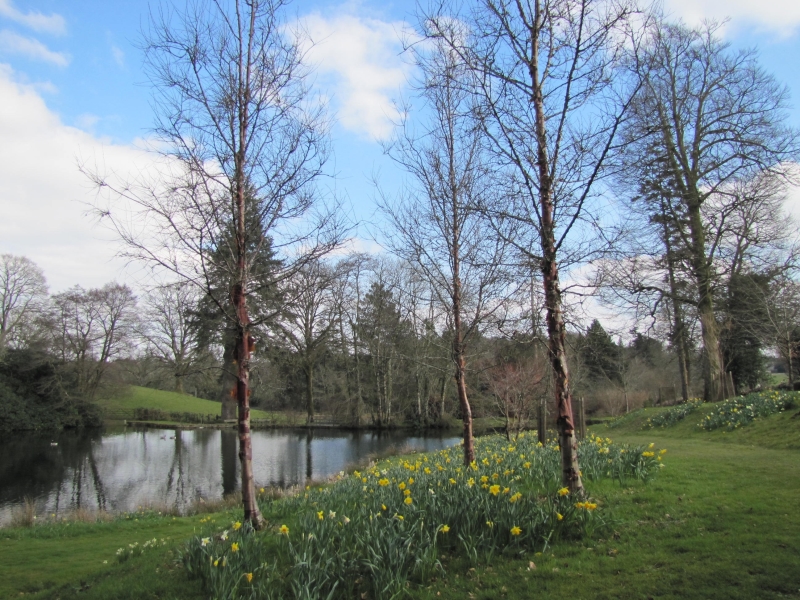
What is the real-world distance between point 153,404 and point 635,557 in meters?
47.2

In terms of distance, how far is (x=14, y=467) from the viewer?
20750 millimetres

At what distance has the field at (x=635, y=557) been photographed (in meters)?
3.68

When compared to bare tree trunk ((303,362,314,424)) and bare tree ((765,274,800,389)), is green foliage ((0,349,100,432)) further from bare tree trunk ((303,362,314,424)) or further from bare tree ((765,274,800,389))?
bare tree ((765,274,800,389))

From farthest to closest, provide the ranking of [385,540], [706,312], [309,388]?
[309,388] < [706,312] < [385,540]

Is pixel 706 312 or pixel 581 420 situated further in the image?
pixel 706 312

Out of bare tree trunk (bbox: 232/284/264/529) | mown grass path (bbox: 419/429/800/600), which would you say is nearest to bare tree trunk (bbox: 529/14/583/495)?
mown grass path (bbox: 419/429/800/600)

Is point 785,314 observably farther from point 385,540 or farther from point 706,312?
point 385,540

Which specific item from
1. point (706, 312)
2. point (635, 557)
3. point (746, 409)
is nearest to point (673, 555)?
point (635, 557)

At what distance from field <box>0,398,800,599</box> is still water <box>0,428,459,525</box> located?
8210 millimetres

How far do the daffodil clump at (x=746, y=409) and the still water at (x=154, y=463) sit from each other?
11965 millimetres

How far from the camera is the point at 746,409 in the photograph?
1230cm

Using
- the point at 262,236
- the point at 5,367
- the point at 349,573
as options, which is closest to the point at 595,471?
the point at 349,573

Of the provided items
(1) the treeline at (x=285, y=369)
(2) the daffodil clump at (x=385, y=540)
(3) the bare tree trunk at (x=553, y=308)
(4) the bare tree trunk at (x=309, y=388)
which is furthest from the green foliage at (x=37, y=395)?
(3) the bare tree trunk at (x=553, y=308)

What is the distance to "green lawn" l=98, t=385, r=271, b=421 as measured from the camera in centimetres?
4134
